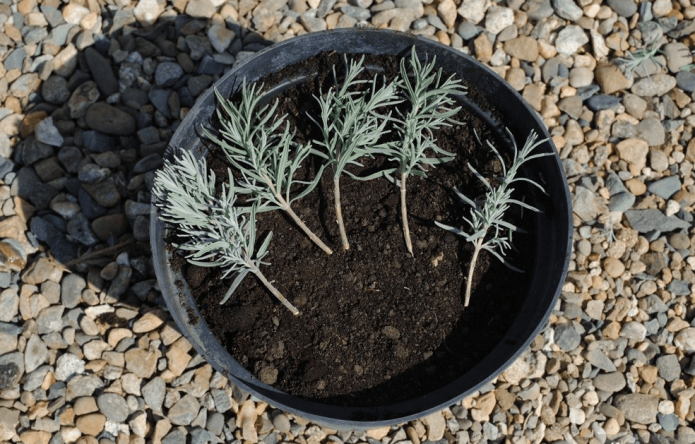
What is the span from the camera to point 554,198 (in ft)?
7.57

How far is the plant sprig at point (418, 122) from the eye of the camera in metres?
2.22

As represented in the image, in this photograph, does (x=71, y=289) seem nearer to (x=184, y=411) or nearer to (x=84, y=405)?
(x=84, y=405)

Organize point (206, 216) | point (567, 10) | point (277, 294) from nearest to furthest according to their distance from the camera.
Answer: point (206, 216) < point (277, 294) < point (567, 10)

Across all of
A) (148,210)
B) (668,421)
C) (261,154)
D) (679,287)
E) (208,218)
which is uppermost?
(261,154)

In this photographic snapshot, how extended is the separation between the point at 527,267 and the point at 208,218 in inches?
41.1

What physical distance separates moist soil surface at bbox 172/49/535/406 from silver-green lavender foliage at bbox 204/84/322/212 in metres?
0.13

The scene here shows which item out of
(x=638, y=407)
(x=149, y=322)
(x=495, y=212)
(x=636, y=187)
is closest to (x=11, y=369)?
(x=149, y=322)

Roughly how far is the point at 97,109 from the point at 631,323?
7.53 ft

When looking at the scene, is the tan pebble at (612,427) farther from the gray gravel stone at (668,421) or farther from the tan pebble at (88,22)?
the tan pebble at (88,22)

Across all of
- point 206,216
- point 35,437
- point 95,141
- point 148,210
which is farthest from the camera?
point 95,141

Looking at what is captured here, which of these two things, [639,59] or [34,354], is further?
[639,59]

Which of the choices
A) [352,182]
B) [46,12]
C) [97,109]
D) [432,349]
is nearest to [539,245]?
[432,349]

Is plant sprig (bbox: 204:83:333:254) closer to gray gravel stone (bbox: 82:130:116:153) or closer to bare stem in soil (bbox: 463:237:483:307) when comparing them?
bare stem in soil (bbox: 463:237:483:307)

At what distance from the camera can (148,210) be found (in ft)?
9.09
